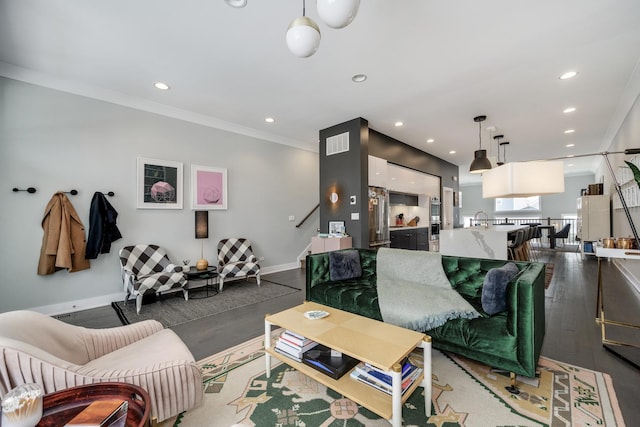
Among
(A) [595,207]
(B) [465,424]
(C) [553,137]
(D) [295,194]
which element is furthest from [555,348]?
(A) [595,207]

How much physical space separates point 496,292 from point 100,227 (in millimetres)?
4609

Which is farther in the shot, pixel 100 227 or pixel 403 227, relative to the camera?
pixel 403 227

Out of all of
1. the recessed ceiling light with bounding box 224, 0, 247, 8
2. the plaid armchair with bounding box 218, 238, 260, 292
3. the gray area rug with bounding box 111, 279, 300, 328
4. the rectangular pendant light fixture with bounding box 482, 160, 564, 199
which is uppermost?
the recessed ceiling light with bounding box 224, 0, 247, 8

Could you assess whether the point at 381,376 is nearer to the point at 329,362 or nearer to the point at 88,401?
the point at 329,362

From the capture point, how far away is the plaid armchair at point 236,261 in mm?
4348

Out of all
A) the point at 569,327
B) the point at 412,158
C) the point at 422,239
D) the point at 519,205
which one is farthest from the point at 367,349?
the point at 519,205

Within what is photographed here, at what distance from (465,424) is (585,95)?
490 cm

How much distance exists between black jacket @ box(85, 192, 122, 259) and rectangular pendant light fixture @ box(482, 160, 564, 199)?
198 inches

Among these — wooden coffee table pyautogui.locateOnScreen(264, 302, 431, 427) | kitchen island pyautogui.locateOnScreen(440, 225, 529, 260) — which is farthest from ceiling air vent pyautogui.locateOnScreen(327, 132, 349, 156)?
wooden coffee table pyautogui.locateOnScreen(264, 302, 431, 427)

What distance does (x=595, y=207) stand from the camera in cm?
641

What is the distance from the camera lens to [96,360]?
5.12ft

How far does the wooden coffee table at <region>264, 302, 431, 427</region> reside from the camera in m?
1.37

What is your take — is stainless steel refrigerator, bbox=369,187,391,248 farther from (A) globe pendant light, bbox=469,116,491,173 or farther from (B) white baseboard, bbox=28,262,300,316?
(B) white baseboard, bbox=28,262,300,316

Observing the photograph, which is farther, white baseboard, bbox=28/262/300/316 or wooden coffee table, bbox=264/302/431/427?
white baseboard, bbox=28/262/300/316
